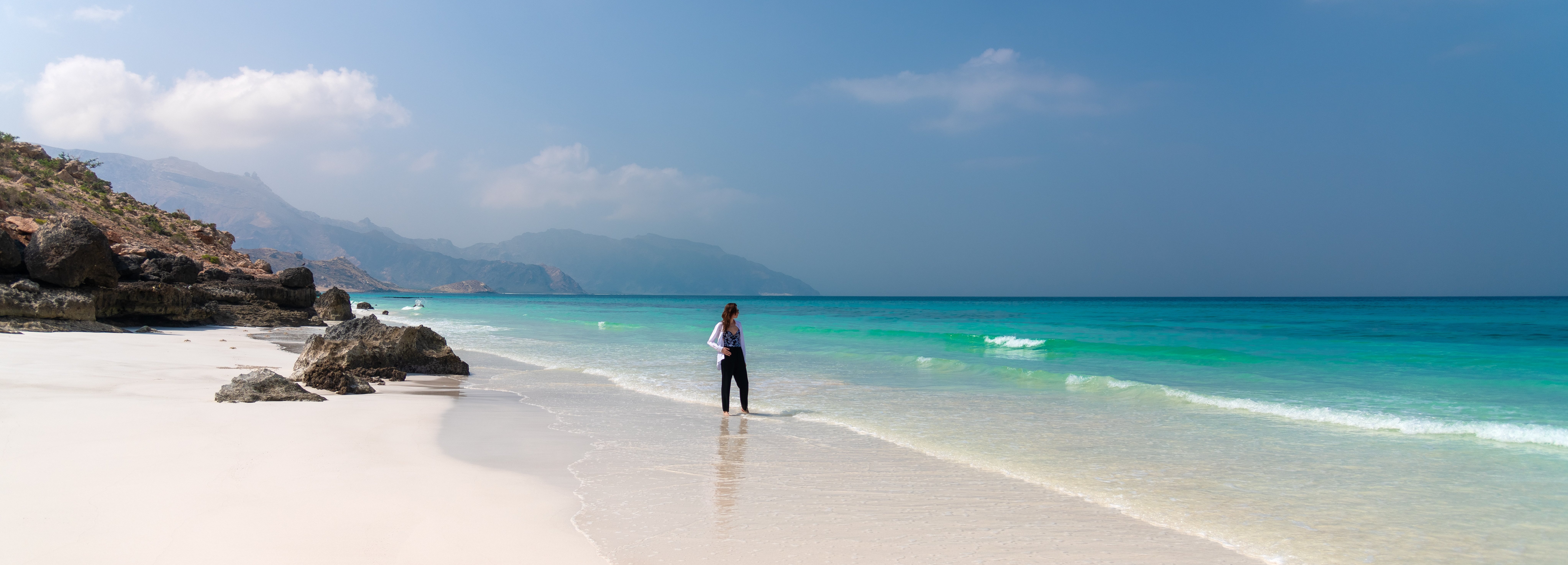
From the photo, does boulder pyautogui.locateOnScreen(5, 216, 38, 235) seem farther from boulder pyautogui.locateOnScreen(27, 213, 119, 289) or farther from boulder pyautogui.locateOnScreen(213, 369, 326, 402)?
boulder pyautogui.locateOnScreen(213, 369, 326, 402)

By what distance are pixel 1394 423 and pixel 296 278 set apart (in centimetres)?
2965

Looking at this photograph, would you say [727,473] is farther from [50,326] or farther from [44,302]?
[44,302]

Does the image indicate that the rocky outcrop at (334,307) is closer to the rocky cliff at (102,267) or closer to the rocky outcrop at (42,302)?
the rocky cliff at (102,267)

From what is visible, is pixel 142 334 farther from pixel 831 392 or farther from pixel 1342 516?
pixel 1342 516

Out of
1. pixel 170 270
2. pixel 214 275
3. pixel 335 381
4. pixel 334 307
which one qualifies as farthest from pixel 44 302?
pixel 334 307

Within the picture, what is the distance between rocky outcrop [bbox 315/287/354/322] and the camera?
28.8 metres

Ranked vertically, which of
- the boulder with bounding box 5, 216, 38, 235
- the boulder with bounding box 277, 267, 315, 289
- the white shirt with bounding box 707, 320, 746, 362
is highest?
the boulder with bounding box 5, 216, 38, 235

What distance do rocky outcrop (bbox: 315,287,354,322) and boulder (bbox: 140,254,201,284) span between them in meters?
8.22

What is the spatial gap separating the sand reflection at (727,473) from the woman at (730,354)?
661 millimetres

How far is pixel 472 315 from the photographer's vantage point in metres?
44.2

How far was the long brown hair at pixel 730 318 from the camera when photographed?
8766 millimetres

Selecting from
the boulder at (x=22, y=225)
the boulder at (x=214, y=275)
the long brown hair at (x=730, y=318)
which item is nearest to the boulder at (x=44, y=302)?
the boulder at (x=22, y=225)

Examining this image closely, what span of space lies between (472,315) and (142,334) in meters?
29.9

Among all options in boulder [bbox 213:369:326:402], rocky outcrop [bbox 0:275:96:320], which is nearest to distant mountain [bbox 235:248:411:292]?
rocky outcrop [bbox 0:275:96:320]
